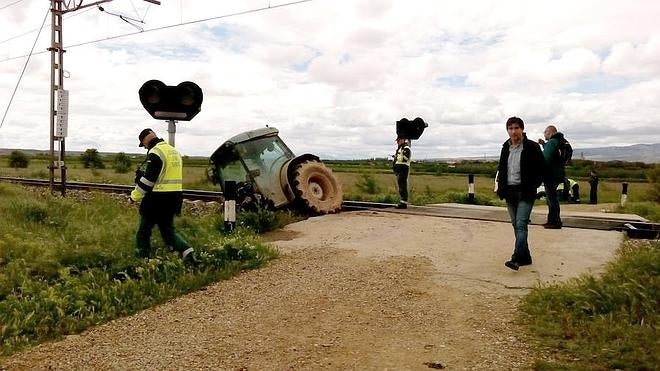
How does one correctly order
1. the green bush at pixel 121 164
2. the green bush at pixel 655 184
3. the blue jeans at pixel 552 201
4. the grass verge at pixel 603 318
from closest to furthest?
the grass verge at pixel 603 318 → the blue jeans at pixel 552 201 → the green bush at pixel 655 184 → the green bush at pixel 121 164

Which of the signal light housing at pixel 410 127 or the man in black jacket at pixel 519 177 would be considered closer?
the man in black jacket at pixel 519 177

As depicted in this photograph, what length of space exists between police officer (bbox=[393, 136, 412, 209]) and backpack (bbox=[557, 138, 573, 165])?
386 cm

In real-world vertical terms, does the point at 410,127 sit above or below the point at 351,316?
above

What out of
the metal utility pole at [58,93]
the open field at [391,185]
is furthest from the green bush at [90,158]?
the metal utility pole at [58,93]

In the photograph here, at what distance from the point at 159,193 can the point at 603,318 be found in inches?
210

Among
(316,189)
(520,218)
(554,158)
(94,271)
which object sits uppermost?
(554,158)

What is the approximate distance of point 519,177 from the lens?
7.47 meters

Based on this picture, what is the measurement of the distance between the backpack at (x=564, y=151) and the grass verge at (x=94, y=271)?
516 centimetres

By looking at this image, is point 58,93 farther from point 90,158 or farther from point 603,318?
point 90,158

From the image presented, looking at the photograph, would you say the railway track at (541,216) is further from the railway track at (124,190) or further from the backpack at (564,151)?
the backpack at (564,151)

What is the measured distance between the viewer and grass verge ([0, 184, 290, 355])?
592 cm

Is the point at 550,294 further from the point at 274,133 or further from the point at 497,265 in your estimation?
the point at 274,133

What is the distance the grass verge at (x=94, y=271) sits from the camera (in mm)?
5918

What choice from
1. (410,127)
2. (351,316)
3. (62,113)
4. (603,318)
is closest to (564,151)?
(410,127)
